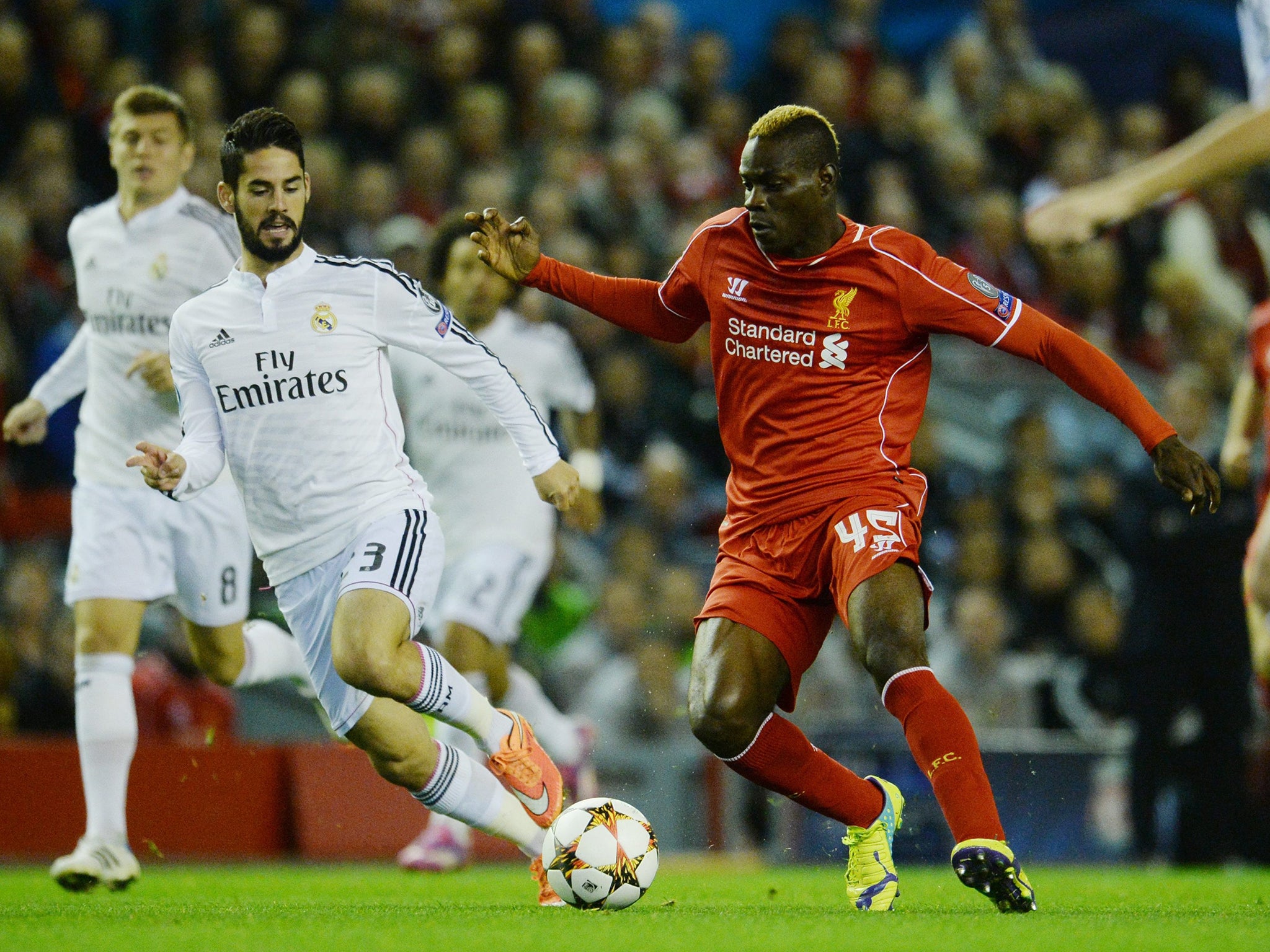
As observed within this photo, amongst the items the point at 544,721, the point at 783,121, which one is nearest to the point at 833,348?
the point at 783,121

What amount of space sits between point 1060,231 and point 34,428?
4.72 m

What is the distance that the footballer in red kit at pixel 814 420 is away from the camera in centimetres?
532

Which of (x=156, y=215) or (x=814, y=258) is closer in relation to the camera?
(x=814, y=258)

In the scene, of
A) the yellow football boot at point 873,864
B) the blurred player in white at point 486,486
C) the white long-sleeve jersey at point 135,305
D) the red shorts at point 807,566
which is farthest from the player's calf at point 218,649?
the yellow football boot at point 873,864

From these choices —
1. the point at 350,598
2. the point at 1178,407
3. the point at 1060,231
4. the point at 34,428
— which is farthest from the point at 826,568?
the point at 1178,407

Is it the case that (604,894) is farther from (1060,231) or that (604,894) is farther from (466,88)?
(466,88)

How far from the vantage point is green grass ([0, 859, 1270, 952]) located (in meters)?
4.33

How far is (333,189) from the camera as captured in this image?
11.2 metres

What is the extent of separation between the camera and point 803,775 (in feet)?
18.0

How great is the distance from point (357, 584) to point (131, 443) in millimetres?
1822

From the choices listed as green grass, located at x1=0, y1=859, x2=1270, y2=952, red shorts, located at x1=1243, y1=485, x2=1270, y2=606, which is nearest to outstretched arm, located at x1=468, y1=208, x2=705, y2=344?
green grass, located at x1=0, y1=859, x2=1270, y2=952

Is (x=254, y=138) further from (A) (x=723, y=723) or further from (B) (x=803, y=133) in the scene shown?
(A) (x=723, y=723)

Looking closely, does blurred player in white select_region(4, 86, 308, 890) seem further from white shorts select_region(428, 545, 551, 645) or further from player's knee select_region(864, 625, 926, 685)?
player's knee select_region(864, 625, 926, 685)

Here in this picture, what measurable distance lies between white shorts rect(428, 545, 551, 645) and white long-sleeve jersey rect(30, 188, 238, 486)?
1625 millimetres
